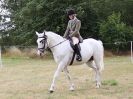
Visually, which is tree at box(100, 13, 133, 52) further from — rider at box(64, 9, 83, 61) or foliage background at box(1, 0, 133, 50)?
rider at box(64, 9, 83, 61)

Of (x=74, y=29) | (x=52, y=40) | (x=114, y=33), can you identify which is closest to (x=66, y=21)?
(x=114, y=33)

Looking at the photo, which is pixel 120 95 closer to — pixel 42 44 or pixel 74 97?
pixel 74 97

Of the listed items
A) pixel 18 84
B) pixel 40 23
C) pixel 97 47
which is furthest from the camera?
pixel 40 23

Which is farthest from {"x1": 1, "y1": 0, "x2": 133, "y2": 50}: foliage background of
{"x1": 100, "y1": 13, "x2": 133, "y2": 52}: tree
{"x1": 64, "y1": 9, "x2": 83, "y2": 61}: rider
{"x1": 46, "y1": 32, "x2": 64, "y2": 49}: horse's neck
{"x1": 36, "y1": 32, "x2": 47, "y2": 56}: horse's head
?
{"x1": 36, "y1": 32, "x2": 47, "y2": 56}: horse's head

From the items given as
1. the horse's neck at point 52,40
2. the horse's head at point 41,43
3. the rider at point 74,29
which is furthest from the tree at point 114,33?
the horse's head at point 41,43

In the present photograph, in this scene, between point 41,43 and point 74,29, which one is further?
point 74,29

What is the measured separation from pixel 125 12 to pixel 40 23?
9.48m

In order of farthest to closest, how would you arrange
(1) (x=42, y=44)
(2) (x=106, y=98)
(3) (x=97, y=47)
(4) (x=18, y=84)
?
(4) (x=18, y=84) < (3) (x=97, y=47) < (1) (x=42, y=44) < (2) (x=106, y=98)

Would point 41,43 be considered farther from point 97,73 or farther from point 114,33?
point 114,33

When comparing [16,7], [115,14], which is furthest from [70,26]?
[16,7]

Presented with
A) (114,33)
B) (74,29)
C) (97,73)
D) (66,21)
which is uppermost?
(74,29)

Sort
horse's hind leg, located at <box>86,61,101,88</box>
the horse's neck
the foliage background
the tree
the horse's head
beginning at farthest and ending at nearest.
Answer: the tree < the foliage background < horse's hind leg, located at <box>86,61,101,88</box> < the horse's neck < the horse's head

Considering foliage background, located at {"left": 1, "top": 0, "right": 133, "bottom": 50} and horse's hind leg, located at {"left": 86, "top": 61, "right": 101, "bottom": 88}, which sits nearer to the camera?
horse's hind leg, located at {"left": 86, "top": 61, "right": 101, "bottom": 88}

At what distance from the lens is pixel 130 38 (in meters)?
35.6
